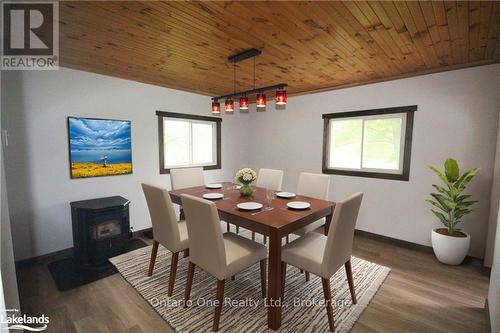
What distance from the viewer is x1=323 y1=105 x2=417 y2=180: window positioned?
3.13m

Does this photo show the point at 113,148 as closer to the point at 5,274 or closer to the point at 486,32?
the point at 5,274

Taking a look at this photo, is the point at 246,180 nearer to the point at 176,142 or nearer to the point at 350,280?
the point at 350,280

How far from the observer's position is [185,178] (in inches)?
132

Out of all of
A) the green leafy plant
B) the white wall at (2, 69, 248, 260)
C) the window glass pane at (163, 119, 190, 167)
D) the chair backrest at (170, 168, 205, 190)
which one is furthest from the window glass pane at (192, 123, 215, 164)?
the green leafy plant

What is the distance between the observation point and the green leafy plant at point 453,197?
2512 millimetres

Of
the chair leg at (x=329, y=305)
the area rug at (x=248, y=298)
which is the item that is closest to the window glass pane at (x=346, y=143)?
the area rug at (x=248, y=298)

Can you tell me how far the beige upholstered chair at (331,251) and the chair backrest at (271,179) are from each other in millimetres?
1335

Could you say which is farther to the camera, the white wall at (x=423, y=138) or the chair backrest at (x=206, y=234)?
the white wall at (x=423, y=138)

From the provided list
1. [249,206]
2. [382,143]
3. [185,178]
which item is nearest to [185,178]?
[185,178]

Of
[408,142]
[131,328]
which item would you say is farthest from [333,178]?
[131,328]

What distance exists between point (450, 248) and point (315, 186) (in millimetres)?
1626

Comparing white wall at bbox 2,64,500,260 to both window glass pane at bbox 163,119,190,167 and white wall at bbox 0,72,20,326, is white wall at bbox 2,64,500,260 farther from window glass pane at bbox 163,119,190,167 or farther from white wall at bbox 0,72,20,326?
white wall at bbox 0,72,20,326

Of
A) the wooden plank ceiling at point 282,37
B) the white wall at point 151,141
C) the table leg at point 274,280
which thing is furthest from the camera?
the white wall at point 151,141

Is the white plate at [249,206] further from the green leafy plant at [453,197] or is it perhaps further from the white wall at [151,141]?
the green leafy plant at [453,197]
